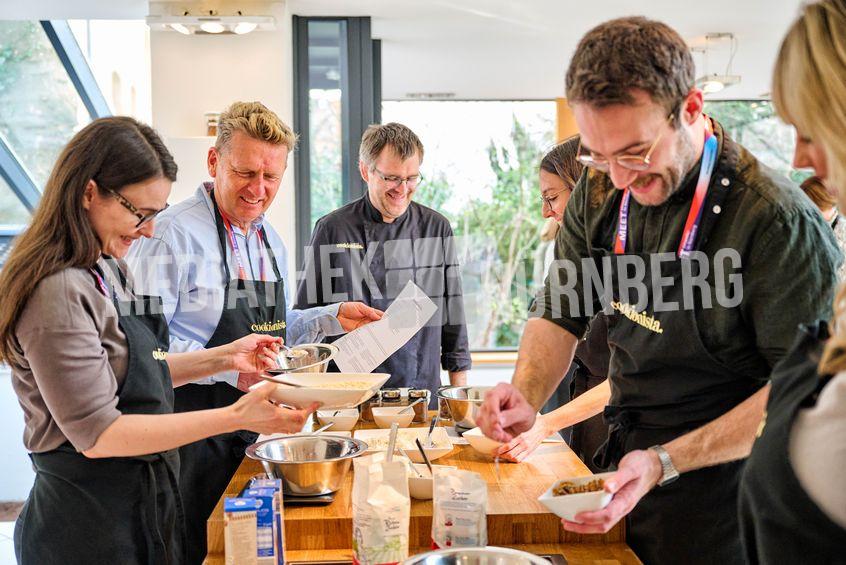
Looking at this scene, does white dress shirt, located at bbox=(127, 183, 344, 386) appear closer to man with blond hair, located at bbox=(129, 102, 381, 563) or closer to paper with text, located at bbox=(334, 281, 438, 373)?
man with blond hair, located at bbox=(129, 102, 381, 563)

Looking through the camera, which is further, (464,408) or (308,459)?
(464,408)

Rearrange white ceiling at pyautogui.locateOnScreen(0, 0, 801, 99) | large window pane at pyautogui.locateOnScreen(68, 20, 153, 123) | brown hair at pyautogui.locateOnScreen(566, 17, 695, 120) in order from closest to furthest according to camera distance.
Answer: brown hair at pyautogui.locateOnScreen(566, 17, 695, 120) → white ceiling at pyautogui.locateOnScreen(0, 0, 801, 99) → large window pane at pyautogui.locateOnScreen(68, 20, 153, 123)

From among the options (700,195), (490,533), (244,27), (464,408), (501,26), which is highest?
(501,26)

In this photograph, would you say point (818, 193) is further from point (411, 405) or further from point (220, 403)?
point (220, 403)

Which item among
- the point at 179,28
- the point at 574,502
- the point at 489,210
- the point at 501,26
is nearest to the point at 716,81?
the point at 501,26

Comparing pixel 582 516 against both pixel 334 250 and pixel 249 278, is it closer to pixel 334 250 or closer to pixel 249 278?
pixel 249 278

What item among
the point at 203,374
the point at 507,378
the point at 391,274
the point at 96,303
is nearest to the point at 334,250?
the point at 391,274

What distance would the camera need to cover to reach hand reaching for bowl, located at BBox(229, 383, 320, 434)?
6.33 ft

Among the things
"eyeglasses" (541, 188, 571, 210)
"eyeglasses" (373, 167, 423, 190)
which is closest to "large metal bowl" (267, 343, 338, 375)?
"eyeglasses" (541, 188, 571, 210)

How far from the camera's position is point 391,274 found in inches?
157

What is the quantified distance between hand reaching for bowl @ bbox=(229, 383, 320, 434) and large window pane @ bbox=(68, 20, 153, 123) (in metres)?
4.90

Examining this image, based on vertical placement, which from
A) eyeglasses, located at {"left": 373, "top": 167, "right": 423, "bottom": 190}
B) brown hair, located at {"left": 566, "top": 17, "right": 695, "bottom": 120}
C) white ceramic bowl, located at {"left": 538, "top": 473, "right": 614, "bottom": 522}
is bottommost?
white ceramic bowl, located at {"left": 538, "top": 473, "right": 614, "bottom": 522}

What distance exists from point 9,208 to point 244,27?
105 inches

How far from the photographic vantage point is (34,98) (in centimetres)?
602
